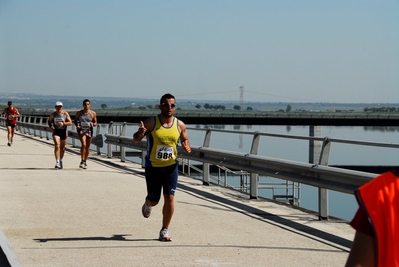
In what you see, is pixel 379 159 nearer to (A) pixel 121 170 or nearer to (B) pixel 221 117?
(A) pixel 121 170

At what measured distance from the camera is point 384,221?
94.1 inches

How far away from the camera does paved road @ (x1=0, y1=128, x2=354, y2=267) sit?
331 inches

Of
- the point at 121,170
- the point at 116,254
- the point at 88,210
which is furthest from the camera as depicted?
the point at 121,170

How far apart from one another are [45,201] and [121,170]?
7.33m

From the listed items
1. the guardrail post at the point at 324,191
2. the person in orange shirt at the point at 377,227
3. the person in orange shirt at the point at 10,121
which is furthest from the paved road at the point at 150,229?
the person in orange shirt at the point at 10,121

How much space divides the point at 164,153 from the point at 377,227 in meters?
7.31

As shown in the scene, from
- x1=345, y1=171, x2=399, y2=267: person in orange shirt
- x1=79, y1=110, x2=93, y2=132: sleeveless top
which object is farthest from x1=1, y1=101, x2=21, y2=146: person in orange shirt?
x1=345, y1=171, x2=399, y2=267: person in orange shirt

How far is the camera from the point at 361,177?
992 centimetres

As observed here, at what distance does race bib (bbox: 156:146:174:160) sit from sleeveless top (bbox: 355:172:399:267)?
7241mm

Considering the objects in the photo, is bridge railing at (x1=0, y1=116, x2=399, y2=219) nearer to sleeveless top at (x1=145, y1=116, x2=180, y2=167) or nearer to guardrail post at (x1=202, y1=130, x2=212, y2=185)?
guardrail post at (x1=202, y1=130, x2=212, y2=185)

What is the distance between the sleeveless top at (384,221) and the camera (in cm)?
239

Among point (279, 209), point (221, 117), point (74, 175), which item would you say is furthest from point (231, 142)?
point (221, 117)

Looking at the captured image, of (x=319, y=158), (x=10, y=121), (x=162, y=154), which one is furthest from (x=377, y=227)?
(x=10, y=121)

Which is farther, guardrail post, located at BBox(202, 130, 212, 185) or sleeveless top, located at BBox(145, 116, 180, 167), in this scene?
guardrail post, located at BBox(202, 130, 212, 185)
